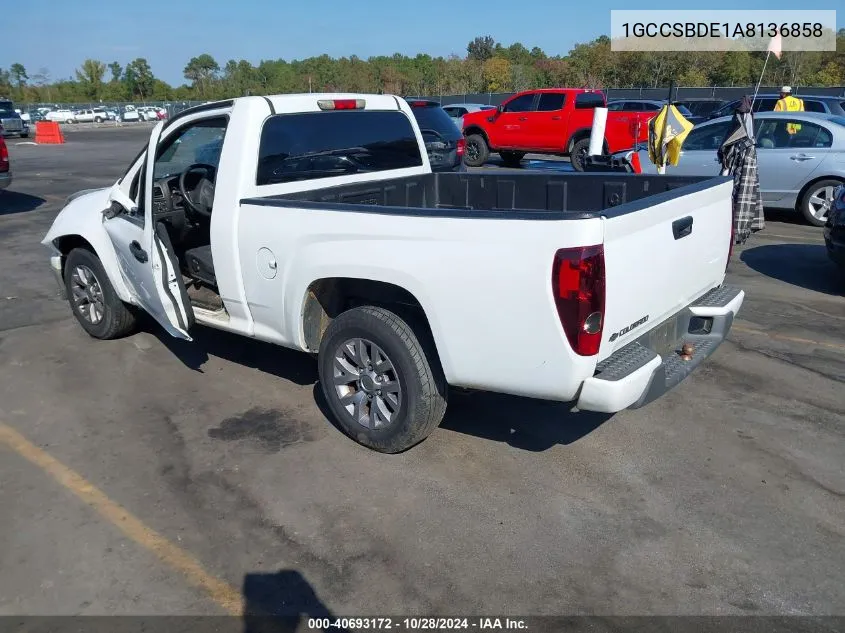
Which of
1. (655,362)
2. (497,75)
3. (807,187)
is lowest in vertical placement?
(655,362)

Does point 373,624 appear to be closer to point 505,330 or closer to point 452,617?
point 452,617

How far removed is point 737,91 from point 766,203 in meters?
25.7

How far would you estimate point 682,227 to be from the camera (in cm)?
365

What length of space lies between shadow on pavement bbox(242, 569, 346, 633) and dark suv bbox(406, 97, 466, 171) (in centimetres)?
1021

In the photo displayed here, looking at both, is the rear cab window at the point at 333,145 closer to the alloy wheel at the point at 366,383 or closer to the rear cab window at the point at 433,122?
the alloy wheel at the point at 366,383

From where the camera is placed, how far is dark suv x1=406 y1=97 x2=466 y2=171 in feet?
42.0

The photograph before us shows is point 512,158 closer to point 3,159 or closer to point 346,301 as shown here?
point 3,159

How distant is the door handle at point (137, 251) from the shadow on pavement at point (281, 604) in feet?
8.22

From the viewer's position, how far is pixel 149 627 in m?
2.81

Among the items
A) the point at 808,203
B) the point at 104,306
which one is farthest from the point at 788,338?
the point at 104,306

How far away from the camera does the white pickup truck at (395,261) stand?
10.4ft

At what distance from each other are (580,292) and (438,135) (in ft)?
33.9

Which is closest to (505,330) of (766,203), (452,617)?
(452,617)

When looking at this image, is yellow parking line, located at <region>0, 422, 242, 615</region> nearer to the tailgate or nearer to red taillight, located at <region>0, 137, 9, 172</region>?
the tailgate
